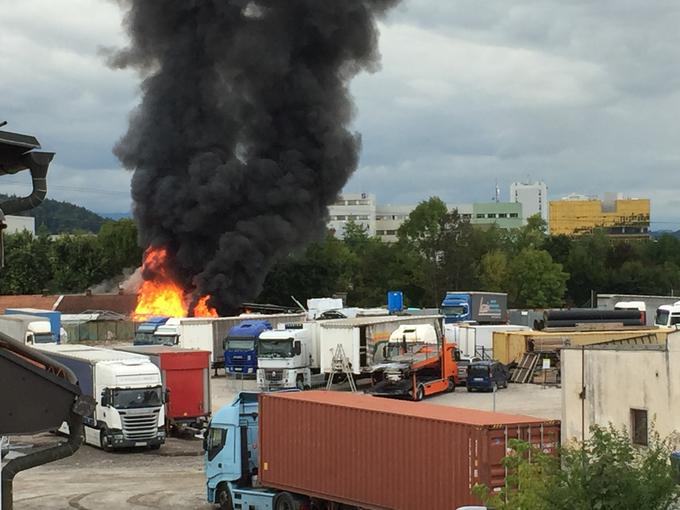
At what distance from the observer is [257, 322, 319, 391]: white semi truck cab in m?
48.0

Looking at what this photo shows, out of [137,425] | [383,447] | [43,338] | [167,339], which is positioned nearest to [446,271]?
[167,339]

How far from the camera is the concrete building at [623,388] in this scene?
79.8 feet

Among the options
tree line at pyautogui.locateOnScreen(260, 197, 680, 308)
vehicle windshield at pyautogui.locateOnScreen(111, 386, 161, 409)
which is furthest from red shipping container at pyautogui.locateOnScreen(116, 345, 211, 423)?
tree line at pyautogui.locateOnScreen(260, 197, 680, 308)

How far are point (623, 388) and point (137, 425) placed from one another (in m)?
15.5

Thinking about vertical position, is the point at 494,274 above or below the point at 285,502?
above

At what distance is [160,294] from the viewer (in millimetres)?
86312

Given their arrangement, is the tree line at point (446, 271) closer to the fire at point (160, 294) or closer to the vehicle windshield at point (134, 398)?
the fire at point (160, 294)

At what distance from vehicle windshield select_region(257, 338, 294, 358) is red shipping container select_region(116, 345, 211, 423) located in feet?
37.0

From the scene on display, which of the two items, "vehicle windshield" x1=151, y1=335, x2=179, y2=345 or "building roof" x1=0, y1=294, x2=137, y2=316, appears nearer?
"vehicle windshield" x1=151, y1=335, x2=179, y2=345

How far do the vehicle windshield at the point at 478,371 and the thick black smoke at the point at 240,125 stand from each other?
127ft

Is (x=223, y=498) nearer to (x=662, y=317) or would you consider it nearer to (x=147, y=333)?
(x=147, y=333)

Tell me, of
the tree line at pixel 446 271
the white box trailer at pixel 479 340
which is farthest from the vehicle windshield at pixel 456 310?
the tree line at pixel 446 271

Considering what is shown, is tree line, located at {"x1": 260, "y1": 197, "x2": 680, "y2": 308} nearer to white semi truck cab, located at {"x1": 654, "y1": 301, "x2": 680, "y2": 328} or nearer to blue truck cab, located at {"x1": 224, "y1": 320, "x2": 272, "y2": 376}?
white semi truck cab, located at {"x1": 654, "y1": 301, "x2": 680, "y2": 328}

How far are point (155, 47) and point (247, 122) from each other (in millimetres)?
10441
